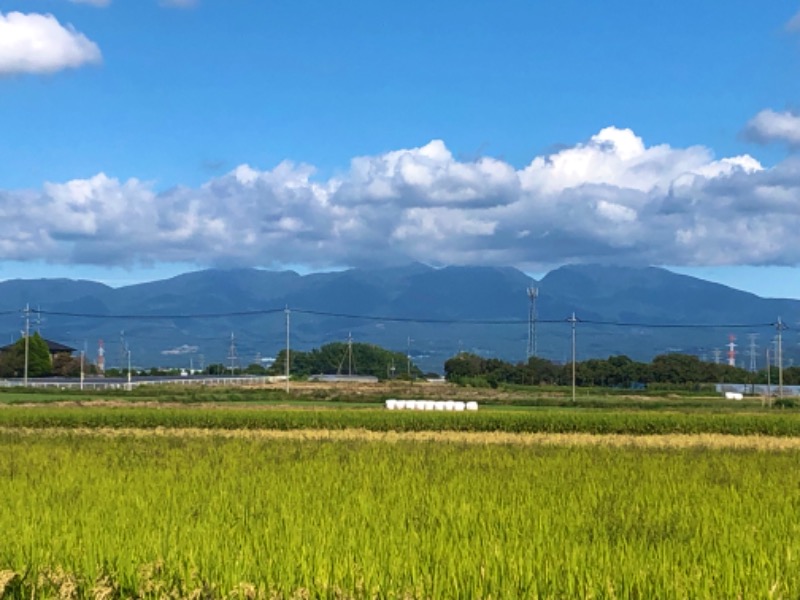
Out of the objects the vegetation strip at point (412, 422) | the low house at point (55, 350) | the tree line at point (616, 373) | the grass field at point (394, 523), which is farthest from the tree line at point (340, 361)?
the grass field at point (394, 523)

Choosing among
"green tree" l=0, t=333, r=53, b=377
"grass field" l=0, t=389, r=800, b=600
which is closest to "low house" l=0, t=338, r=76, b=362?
"green tree" l=0, t=333, r=53, b=377

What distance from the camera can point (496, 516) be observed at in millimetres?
12500

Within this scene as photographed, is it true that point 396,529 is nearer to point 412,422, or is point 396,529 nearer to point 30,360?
point 412,422

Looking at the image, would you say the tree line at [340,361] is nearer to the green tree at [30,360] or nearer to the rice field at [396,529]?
the green tree at [30,360]

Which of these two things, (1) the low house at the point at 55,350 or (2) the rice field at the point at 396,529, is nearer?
(2) the rice field at the point at 396,529

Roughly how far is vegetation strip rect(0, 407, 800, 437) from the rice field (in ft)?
76.2

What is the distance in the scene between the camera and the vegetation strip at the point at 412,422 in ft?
148

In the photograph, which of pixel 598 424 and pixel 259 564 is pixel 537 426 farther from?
pixel 259 564

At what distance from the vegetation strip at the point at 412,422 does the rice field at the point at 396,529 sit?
2323cm

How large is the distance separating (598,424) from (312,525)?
35.8m

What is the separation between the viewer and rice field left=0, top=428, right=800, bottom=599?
8.13 metres

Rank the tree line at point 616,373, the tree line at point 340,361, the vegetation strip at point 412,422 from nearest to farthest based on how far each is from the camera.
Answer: the vegetation strip at point 412,422, the tree line at point 616,373, the tree line at point 340,361

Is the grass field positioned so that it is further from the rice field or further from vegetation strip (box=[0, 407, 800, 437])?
vegetation strip (box=[0, 407, 800, 437])

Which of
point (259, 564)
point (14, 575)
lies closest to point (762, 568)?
point (259, 564)
